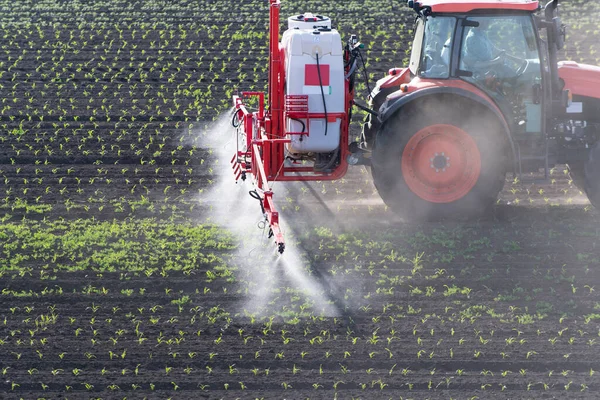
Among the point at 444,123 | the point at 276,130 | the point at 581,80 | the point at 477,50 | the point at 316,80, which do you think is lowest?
the point at 276,130

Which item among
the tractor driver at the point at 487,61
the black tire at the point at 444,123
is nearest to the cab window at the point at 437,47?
the tractor driver at the point at 487,61

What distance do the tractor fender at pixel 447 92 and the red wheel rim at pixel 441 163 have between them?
35cm

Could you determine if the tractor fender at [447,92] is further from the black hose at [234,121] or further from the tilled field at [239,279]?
the black hose at [234,121]

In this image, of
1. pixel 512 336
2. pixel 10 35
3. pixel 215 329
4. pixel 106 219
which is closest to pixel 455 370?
pixel 512 336

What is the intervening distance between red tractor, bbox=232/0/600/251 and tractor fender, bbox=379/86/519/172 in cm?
1

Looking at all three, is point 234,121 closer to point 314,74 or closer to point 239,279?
point 314,74

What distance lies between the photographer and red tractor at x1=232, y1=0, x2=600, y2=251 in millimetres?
9648

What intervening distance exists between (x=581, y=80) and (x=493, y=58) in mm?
1233

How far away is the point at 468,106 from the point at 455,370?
3.37 metres

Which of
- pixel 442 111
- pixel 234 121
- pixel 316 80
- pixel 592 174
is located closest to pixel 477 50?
pixel 442 111

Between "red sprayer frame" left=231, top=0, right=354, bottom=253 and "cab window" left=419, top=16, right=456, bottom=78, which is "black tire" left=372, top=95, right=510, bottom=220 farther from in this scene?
"red sprayer frame" left=231, top=0, right=354, bottom=253

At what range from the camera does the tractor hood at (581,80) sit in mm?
10367

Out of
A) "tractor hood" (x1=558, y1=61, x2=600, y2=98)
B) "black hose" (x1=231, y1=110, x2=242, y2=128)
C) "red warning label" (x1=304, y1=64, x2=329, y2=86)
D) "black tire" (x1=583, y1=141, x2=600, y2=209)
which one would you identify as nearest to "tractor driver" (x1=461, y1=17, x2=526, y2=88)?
"tractor hood" (x1=558, y1=61, x2=600, y2=98)

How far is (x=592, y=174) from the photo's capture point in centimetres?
1017
